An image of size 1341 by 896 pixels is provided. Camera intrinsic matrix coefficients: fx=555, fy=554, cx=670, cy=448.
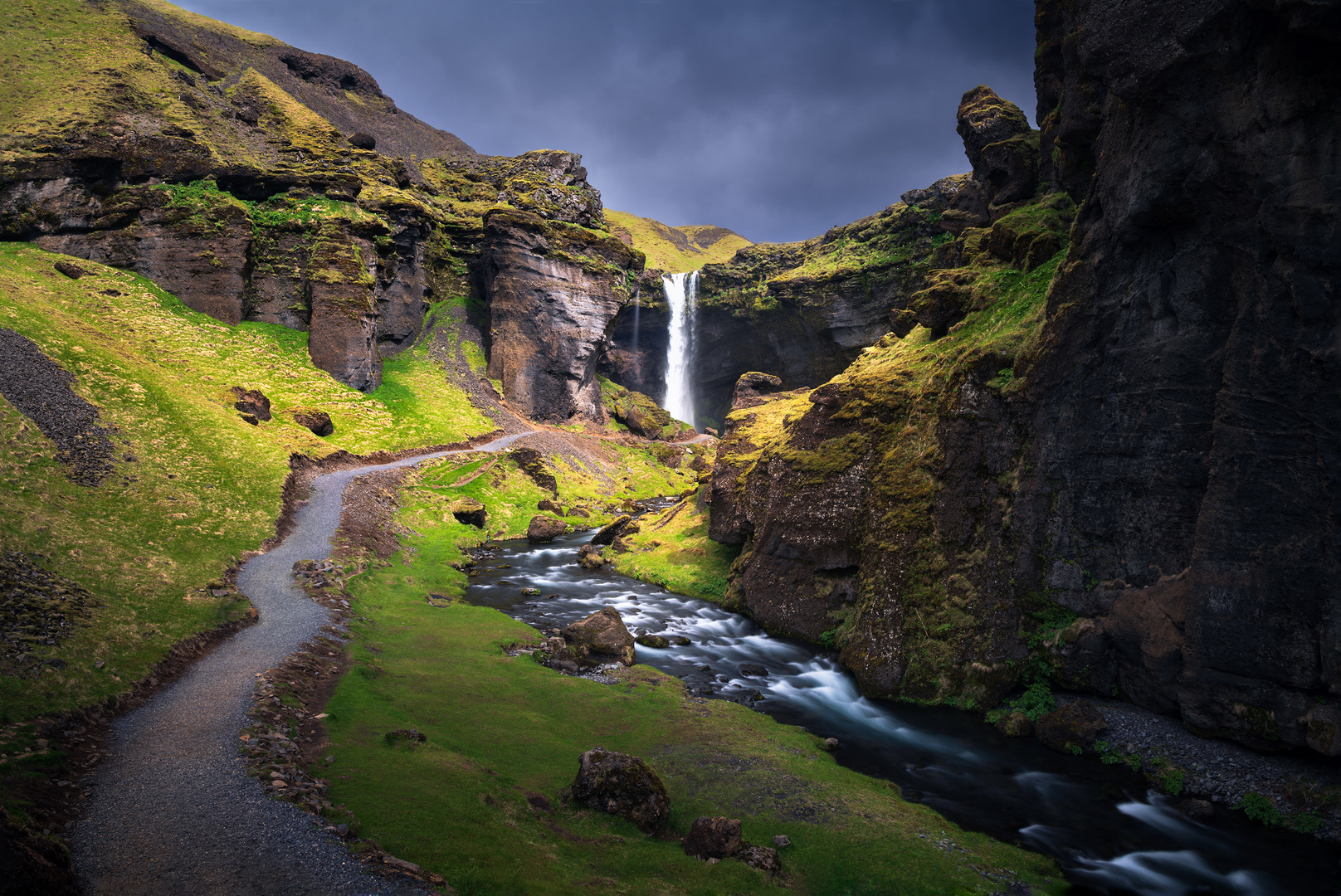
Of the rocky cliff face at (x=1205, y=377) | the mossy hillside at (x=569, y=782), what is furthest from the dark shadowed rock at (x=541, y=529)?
the rocky cliff face at (x=1205, y=377)

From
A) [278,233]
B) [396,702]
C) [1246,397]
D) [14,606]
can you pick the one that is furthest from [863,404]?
[278,233]

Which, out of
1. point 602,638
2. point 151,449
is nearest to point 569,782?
point 602,638

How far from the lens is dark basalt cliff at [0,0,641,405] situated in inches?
2058

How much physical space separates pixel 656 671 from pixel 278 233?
65500mm

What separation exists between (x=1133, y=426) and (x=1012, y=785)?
423 inches

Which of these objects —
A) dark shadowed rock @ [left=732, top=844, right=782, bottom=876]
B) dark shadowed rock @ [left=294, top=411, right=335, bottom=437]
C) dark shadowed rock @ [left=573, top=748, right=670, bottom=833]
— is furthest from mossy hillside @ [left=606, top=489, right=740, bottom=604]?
dark shadowed rock @ [left=294, top=411, right=335, bottom=437]

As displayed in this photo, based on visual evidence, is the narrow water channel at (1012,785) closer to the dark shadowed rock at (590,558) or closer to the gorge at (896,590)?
the gorge at (896,590)

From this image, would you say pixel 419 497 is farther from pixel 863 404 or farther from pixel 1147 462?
pixel 1147 462

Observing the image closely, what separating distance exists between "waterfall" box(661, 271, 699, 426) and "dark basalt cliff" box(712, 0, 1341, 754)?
7931 centimetres

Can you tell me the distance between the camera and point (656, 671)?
67.9ft

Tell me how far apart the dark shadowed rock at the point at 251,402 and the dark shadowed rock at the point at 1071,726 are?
49.7 m

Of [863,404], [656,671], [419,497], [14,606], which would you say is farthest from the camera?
[419,497]

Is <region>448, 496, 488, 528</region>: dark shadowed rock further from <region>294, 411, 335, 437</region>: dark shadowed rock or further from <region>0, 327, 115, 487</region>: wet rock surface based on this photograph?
<region>0, 327, 115, 487</region>: wet rock surface

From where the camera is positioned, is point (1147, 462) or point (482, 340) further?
point (482, 340)
